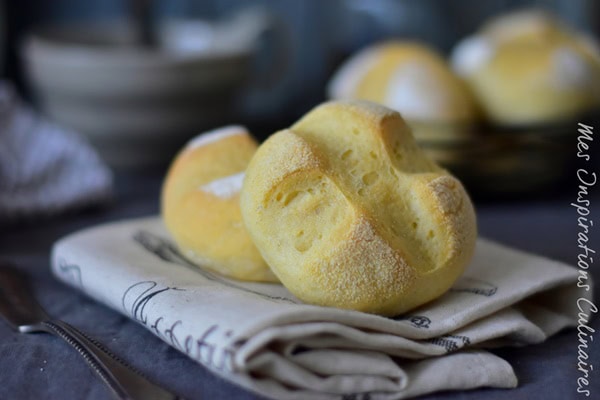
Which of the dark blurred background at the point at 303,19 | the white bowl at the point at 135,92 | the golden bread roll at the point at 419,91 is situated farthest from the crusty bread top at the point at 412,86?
the dark blurred background at the point at 303,19

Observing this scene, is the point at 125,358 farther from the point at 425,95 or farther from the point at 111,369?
the point at 425,95

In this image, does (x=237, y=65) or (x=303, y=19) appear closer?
(x=237, y=65)

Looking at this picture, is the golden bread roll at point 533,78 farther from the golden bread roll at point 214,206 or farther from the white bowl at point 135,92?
the golden bread roll at point 214,206

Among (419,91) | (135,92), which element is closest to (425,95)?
(419,91)

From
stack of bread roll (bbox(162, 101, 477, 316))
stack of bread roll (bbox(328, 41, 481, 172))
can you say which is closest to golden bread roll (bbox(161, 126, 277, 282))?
stack of bread roll (bbox(162, 101, 477, 316))

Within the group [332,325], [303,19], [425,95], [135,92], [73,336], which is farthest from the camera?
[303,19]

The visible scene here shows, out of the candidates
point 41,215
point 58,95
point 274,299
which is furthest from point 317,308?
point 58,95

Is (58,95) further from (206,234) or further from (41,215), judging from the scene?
(206,234)
